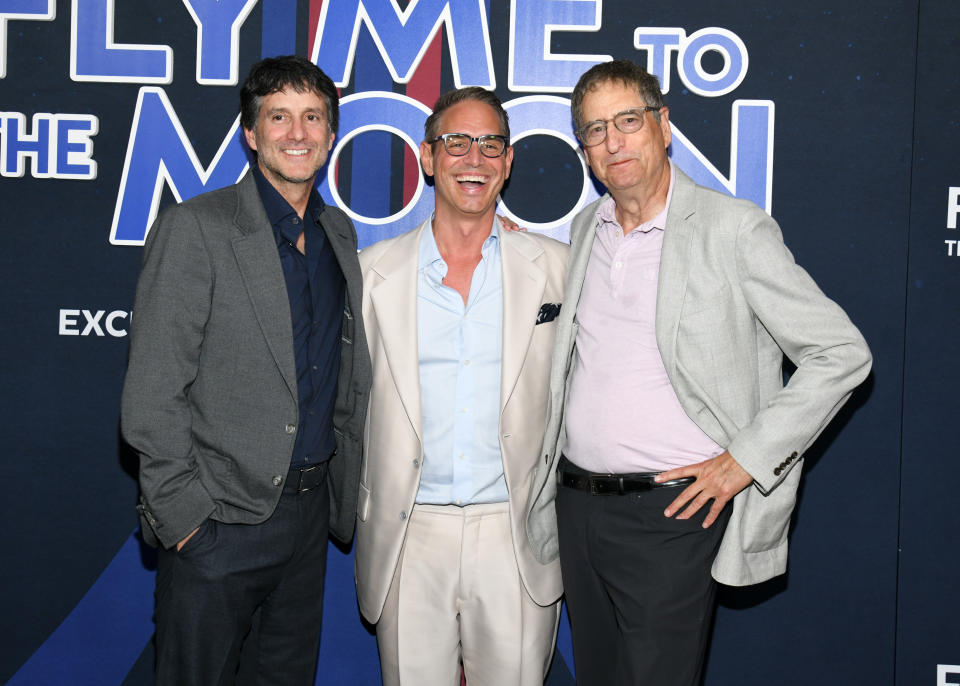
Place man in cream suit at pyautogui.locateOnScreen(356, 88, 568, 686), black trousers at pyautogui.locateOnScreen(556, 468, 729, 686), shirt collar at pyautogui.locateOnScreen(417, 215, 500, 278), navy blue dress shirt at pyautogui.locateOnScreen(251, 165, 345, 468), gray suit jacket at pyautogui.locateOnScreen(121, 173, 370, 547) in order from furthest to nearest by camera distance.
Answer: shirt collar at pyautogui.locateOnScreen(417, 215, 500, 278), man in cream suit at pyautogui.locateOnScreen(356, 88, 568, 686), navy blue dress shirt at pyautogui.locateOnScreen(251, 165, 345, 468), black trousers at pyautogui.locateOnScreen(556, 468, 729, 686), gray suit jacket at pyautogui.locateOnScreen(121, 173, 370, 547)

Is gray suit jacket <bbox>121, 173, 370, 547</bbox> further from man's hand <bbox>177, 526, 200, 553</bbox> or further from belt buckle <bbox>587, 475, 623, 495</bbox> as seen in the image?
belt buckle <bbox>587, 475, 623, 495</bbox>

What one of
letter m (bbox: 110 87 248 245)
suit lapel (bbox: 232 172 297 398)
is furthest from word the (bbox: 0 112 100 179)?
suit lapel (bbox: 232 172 297 398)

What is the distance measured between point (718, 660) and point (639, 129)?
2305 mm

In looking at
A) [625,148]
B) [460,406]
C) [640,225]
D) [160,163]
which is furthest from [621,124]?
[160,163]

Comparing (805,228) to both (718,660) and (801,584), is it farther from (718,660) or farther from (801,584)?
(718,660)

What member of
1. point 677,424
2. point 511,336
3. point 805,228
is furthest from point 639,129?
point 805,228

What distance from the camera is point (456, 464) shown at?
2.64 metres

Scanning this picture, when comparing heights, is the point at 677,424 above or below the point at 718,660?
above

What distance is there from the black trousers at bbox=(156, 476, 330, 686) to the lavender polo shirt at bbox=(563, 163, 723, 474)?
3.08 feet

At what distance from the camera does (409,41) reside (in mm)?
3365

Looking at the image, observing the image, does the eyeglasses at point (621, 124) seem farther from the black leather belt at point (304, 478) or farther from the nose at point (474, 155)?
the black leather belt at point (304, 478)

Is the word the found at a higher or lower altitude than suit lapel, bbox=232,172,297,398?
higher

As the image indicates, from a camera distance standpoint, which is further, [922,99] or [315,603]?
[922,99]

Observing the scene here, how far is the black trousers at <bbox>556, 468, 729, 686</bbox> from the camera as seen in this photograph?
2.41 m
